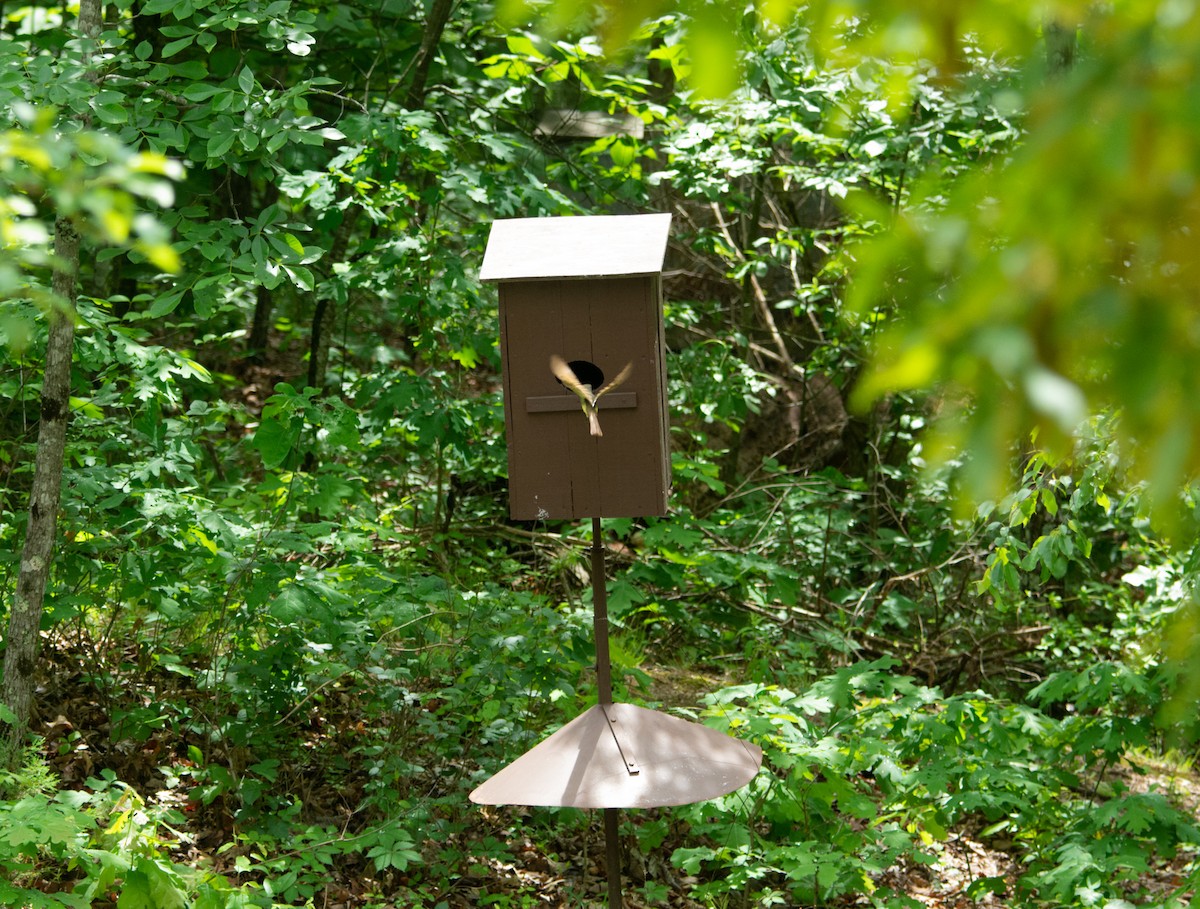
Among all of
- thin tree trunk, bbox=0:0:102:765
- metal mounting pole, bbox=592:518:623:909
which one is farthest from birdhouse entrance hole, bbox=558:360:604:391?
thin tree trunk, bbox=0:0:102:765

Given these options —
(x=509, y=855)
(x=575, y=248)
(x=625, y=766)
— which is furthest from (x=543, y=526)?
(x=625, y=766)

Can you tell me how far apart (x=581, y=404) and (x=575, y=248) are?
463 millimetres

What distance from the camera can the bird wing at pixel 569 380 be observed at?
3.16 m

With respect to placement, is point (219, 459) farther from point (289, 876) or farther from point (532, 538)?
point (289, 876)

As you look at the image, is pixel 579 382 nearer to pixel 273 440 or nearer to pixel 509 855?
pixel 273 440

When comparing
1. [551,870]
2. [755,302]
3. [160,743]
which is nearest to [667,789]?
[551,870]

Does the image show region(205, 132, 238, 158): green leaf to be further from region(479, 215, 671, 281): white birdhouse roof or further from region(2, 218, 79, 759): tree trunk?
region(479, 215, 671, 281): white birdhouse roof

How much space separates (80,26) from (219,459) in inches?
116

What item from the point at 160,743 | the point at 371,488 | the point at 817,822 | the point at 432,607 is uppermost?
the point at 371,488

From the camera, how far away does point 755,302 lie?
26.7 ft

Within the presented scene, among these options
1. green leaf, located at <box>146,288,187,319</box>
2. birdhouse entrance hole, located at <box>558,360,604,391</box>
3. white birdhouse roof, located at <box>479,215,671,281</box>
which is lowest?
birdhouse entrance hole, located at <box>558,360,604,391</box>

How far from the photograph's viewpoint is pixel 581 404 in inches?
127

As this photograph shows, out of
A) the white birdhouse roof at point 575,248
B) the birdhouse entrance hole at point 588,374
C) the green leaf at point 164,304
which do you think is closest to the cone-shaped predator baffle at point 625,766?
the birdhouse entrance hole at point 588,374

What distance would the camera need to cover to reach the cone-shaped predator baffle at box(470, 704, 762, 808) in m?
2.95
